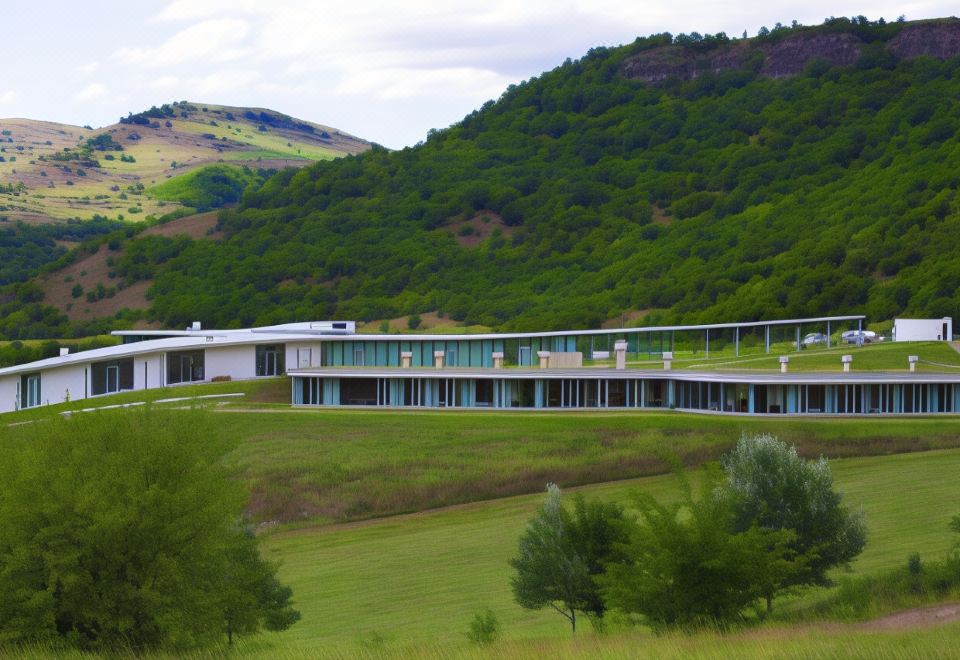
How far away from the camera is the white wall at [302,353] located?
66.1 m

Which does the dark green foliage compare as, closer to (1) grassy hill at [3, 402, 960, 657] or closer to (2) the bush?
(1) grassy hill at [3, 402, 960, 657]

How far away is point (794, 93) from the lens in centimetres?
14200

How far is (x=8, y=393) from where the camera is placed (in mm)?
69625

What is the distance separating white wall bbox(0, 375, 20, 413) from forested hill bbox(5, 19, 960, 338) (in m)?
37.8

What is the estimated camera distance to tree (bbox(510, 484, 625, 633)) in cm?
2653

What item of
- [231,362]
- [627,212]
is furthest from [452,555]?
[627,212]

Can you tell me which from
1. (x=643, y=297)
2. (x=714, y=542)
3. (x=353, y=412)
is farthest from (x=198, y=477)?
(x=643, y=297)

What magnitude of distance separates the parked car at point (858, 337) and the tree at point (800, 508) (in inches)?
1610

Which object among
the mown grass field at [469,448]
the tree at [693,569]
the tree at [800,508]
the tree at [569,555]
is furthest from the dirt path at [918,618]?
the mown grass field at [469,448]

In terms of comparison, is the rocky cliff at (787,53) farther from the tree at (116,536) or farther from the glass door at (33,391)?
the tree at (116,536)

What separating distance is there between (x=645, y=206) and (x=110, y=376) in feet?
237

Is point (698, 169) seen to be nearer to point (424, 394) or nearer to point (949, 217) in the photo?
point (949, 217)

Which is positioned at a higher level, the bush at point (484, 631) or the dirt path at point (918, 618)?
the dirt path at point (918, 618)

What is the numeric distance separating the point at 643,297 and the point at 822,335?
3317 centimetres
